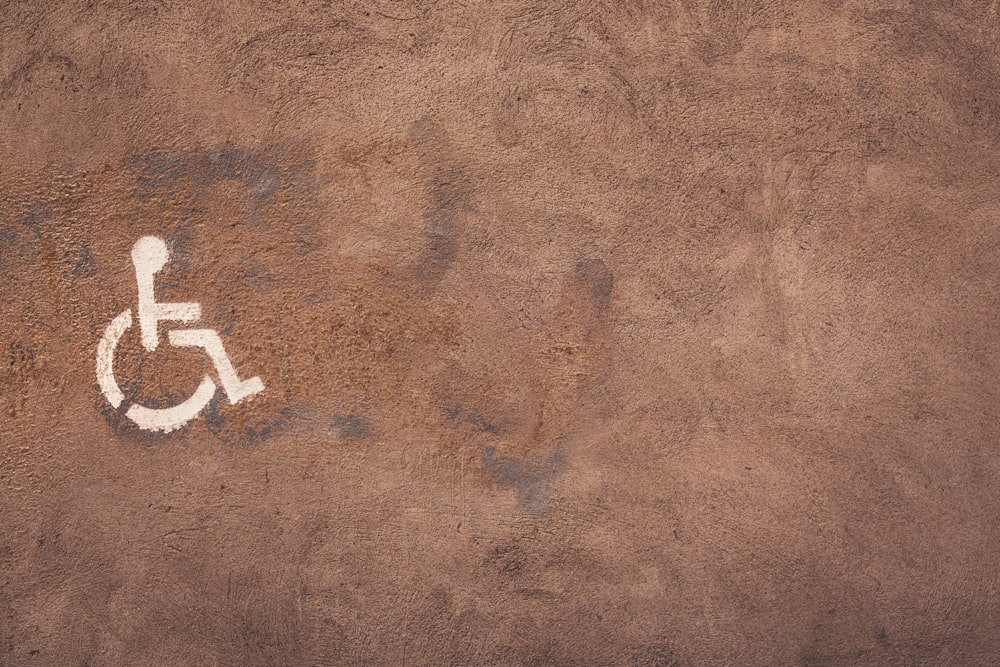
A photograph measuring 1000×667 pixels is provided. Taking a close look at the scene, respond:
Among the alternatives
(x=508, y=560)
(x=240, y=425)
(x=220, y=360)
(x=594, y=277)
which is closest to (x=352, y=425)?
(x=240, y=425)

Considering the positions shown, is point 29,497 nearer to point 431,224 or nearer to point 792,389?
point 431,224

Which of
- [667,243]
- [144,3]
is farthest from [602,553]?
[144,3]

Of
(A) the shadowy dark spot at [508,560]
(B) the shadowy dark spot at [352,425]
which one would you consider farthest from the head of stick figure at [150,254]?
(A) the shadowy dark spot at [508,560]

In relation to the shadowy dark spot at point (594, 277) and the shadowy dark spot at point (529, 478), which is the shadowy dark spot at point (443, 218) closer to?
the shadowy dark spot at point (594, 277)

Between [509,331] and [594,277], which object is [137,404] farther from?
[594,277]

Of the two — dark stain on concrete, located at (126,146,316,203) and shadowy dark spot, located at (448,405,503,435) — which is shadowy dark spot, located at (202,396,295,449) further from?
dark stain on concrete, located at (126,146,316,203)
